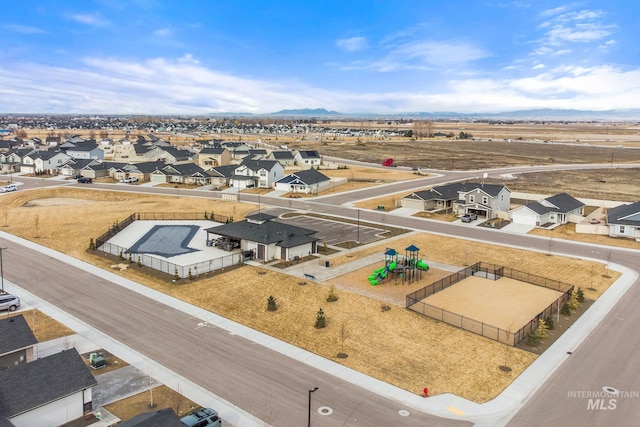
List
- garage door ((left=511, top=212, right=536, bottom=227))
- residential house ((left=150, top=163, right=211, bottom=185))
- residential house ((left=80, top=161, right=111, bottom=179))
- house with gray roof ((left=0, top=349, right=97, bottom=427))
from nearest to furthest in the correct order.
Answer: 1. house with gray roof ((left=0, top=349, right=97, bottom=427))
2. garage door ((left=511, top=212, right=536, bottom=227))
3. residential house ((left=150, top=163, right=211, bottom=185))
4. residential house ((left=80, top=161, right=111, bottom=179))

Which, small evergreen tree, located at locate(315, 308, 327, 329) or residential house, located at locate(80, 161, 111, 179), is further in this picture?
residential house, located at locate(80, 161, 111, 179)

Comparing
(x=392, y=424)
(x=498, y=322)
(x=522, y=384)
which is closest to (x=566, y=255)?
(x=498, y=322)

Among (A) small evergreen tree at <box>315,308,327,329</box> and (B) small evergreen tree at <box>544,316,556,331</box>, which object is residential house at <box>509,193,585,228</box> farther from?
(A) small evergreen tree at <box>315,308,327,329</box>

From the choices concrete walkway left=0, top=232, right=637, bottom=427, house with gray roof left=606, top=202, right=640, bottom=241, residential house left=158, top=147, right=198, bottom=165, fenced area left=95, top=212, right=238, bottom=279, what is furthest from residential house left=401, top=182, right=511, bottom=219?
residential house left=158, top=147, right=198, bottom=165

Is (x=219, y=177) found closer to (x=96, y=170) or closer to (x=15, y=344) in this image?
(x=96, y=170)

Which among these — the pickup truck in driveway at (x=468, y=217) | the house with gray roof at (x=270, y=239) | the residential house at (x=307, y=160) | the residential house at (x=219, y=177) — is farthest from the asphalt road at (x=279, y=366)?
the residential house at (x=307, y=160)

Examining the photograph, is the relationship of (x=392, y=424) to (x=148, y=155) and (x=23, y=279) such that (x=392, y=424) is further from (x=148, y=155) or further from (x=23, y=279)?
(x=148, y=155)
